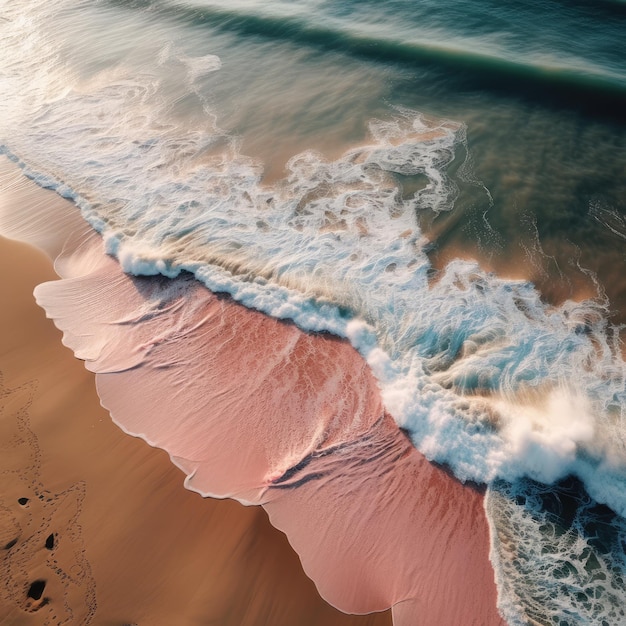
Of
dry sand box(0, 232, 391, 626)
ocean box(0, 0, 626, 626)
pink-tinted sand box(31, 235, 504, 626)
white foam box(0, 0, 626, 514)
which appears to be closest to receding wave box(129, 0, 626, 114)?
ocean box(0, 0, 626, 626)

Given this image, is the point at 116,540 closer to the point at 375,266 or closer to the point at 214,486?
the point at 214,486

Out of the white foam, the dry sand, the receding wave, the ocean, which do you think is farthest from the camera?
the receding wave

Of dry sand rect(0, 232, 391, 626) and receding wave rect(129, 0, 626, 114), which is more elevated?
receding wave rect(129, 0, 626, 114)

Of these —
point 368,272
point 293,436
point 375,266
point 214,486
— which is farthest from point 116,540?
point 375,266

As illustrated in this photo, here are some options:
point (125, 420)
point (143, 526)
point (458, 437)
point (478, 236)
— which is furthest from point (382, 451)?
point (478, 236)

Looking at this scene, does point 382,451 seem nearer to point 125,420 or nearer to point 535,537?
point 535,537

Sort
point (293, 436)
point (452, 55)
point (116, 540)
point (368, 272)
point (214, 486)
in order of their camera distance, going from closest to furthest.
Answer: point (116, 540) → point (214, 486) → point (293, 436) → point (368, 272) → point (452, 55)

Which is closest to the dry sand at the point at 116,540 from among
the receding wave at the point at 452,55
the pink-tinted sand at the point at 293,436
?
the pink-tinted sand at the point at 293,436

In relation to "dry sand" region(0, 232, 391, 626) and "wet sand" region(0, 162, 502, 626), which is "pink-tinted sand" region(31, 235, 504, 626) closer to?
"wet sand" region(0, 162, 502, 626)

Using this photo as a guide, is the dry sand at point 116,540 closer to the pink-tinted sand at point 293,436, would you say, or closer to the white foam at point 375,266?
the pink-tinted sand at point 293,436
